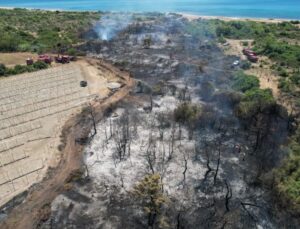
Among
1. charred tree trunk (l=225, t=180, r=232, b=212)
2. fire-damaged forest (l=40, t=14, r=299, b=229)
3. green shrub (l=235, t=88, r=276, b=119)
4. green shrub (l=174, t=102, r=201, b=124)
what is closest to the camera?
fire-damaged forest (l=40, t=14, r=299, b=229)

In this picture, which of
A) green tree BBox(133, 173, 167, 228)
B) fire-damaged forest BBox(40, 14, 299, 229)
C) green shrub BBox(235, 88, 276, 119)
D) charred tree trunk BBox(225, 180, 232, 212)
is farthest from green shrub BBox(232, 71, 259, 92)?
green tree BBox(133, 173, 167, 228)

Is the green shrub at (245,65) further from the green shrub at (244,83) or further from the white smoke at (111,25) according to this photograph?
the white smoke at (111,25)

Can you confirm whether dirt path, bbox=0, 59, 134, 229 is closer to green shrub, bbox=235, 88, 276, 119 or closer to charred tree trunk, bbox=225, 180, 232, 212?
charred tree trunk, bbox=225, 180, 232, 212

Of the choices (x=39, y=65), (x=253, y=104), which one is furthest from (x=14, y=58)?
(x=253, y=104)

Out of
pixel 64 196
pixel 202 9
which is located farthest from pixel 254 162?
pixel 202 9

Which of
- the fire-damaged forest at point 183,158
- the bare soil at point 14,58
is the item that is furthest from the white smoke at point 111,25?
the fire-damaged forest at point 183,158

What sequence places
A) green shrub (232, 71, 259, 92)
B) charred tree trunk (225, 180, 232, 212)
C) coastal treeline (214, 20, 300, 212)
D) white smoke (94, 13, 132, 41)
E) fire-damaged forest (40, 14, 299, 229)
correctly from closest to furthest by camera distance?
fire-damaged forest (40, 14, 299, 229), charred tree trunk (225, 180, 232, 212), coastal treeline (214, 20, 300, 212), green shrub (232, 71, 259, 92), white smoke (94, 13, 132, 41)
